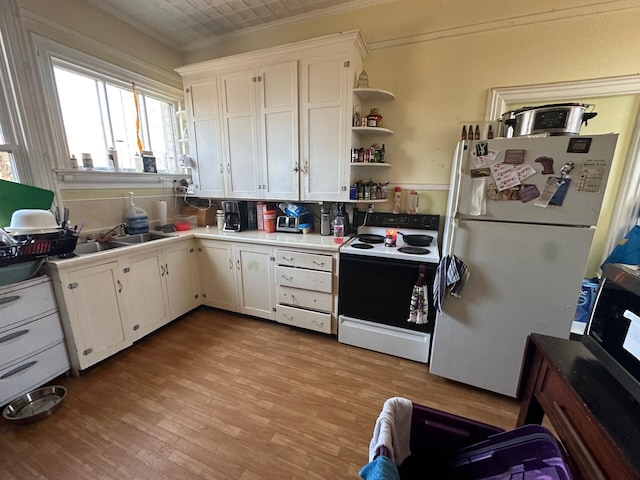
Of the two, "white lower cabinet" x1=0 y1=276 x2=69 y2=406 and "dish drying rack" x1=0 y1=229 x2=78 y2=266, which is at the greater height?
"dish drying rack" x1=0 y1=229 x2=78 y2=266

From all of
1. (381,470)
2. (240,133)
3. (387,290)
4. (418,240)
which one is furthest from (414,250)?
(240,133)

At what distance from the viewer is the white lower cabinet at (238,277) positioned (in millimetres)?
2496

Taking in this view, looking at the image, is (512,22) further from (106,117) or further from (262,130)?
(106,117)

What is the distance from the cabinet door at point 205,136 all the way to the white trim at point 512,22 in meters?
1.68

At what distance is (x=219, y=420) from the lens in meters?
1.59

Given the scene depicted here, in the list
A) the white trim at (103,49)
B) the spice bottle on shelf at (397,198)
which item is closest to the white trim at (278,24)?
the white trim at (103,49)

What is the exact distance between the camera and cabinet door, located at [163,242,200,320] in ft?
8.14

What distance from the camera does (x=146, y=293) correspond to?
2.27 metres

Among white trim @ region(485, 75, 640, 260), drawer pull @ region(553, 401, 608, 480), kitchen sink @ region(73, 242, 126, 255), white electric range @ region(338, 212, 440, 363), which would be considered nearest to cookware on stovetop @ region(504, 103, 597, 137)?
white trim @ region(485, 75, 640, 260)

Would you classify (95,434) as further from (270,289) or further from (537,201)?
(537,201)

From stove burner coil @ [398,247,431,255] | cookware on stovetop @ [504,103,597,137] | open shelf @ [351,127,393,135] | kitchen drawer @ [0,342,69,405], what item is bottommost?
kitchen drawer @ [0,342,69,405]

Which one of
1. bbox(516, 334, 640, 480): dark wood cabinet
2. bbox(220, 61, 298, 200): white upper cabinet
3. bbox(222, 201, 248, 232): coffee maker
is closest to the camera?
bbox(516, 334, 640, 480): dark wood cabinet

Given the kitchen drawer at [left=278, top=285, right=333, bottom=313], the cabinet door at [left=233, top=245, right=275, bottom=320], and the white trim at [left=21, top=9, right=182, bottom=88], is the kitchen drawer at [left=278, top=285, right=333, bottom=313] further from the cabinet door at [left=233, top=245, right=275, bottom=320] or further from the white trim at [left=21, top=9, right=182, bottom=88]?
the white trim at [left=21, top=9, right=182, bottom=88]

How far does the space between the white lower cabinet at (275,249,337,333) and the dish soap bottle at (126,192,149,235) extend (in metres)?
1.42
